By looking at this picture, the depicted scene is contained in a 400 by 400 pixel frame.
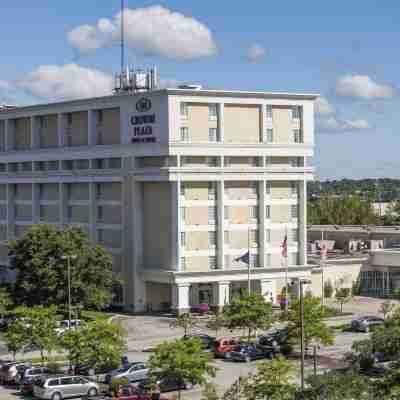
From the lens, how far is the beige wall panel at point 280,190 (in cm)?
9425

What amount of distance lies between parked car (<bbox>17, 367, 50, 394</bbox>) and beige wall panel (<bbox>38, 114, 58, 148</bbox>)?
152 feet

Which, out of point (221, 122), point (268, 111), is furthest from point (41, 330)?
point (268, 111)

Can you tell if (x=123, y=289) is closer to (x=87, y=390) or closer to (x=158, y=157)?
(x=158, y=157)

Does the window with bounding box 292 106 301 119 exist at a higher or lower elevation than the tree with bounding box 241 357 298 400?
higher

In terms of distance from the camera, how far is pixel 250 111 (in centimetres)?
9256

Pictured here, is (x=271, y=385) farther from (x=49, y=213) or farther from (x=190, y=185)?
(x=49, y=213)

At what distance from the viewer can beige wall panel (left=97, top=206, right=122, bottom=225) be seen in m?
94.2

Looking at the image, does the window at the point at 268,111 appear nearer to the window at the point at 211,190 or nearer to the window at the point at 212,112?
the window at the point at 212,112

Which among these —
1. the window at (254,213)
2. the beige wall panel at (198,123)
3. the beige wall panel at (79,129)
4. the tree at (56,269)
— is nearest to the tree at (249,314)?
the tree at (56,269)

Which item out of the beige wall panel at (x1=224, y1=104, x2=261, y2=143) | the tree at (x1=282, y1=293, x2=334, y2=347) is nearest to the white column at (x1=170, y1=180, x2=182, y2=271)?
the beige wall panel at (x1=224, y1=104, x2=261, y2=143)

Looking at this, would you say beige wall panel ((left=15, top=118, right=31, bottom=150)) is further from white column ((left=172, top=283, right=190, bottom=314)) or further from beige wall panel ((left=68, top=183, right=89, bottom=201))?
white column ((left=172, top=283, right=190, bottom=314))

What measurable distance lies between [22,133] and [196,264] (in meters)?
29.9

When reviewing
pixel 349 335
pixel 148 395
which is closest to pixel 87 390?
pixel 148 395

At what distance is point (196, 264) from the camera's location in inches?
3536
